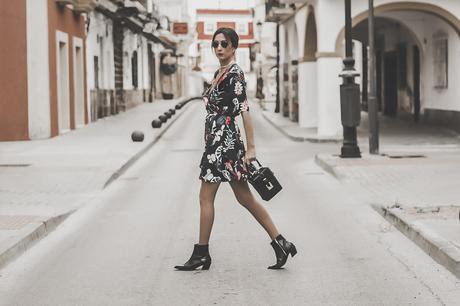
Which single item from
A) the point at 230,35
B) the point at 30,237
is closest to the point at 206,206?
the point at 230,35

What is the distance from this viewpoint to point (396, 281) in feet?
22.2

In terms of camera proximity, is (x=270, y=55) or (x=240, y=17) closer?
(x=270, y=55)

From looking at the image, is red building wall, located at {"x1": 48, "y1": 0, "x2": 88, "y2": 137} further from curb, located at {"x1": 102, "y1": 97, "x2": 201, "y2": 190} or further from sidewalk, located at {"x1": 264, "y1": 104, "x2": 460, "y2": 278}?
sidewalk, located at {"x1": 264, "y1": 104, "x2": 460, "y2": 278}

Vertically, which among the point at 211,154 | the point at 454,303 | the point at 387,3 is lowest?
the point at 454,303

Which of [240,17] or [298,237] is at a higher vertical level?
[240,17]

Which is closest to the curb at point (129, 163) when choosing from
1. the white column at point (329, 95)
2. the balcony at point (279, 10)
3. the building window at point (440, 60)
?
the white column at point (329, 95)

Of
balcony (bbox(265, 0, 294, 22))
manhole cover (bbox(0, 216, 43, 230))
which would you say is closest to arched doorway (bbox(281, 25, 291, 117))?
balcony (bbox(265, 0, 294, 22))

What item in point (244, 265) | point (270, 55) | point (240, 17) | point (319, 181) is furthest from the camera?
point (240, 17)

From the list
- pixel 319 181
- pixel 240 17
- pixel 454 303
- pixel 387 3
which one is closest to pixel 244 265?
pixel 454 303

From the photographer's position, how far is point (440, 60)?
2527cm

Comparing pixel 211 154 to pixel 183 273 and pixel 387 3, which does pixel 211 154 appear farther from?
pixel 387 3

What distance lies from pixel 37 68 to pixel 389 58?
553 inches

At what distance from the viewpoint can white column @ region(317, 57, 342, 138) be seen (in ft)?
80.6

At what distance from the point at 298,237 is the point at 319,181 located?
5.19 metres
